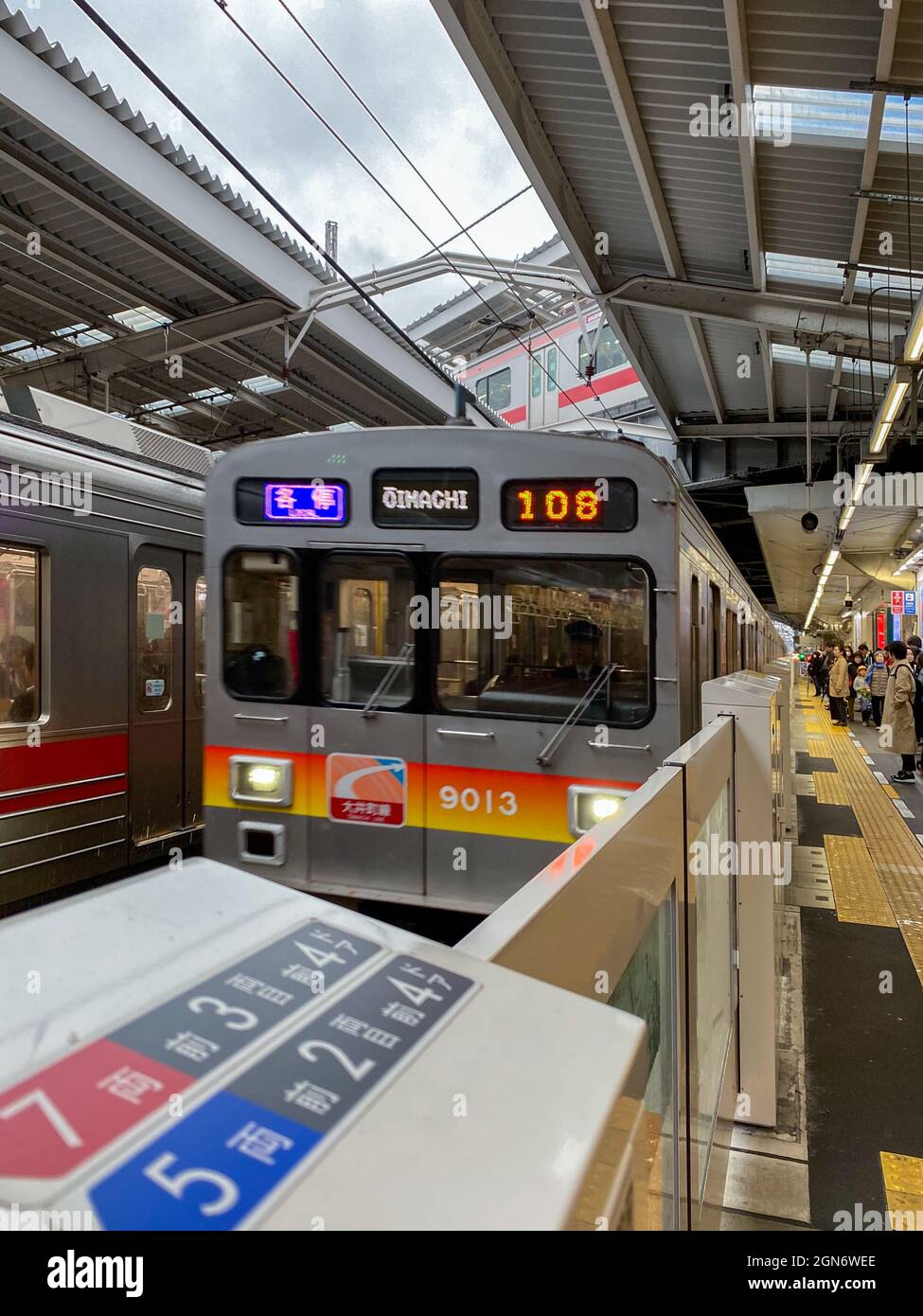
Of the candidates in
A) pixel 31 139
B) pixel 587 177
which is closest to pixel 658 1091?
A: pixel 587 177

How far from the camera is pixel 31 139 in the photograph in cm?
654

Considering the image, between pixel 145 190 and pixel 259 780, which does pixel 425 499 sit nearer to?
pixel 259 780

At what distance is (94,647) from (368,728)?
215 cm

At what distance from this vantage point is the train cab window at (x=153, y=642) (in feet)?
19.5

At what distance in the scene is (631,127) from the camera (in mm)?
5617

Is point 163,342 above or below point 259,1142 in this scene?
above

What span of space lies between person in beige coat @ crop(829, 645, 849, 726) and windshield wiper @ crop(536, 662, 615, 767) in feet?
54.4

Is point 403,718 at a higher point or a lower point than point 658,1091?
higher

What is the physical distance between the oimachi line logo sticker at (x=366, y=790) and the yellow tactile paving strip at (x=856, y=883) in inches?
136

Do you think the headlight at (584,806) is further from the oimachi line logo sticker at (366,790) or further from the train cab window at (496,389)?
the train cab window at (496,389)

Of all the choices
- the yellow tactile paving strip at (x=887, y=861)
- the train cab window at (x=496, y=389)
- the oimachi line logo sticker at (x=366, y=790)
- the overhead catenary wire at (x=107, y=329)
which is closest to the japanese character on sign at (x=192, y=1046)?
the oimachi line logo sticker at (x=366, y=790)

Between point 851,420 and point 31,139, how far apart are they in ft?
32.7

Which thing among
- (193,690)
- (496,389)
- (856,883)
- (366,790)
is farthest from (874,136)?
(496,389)
